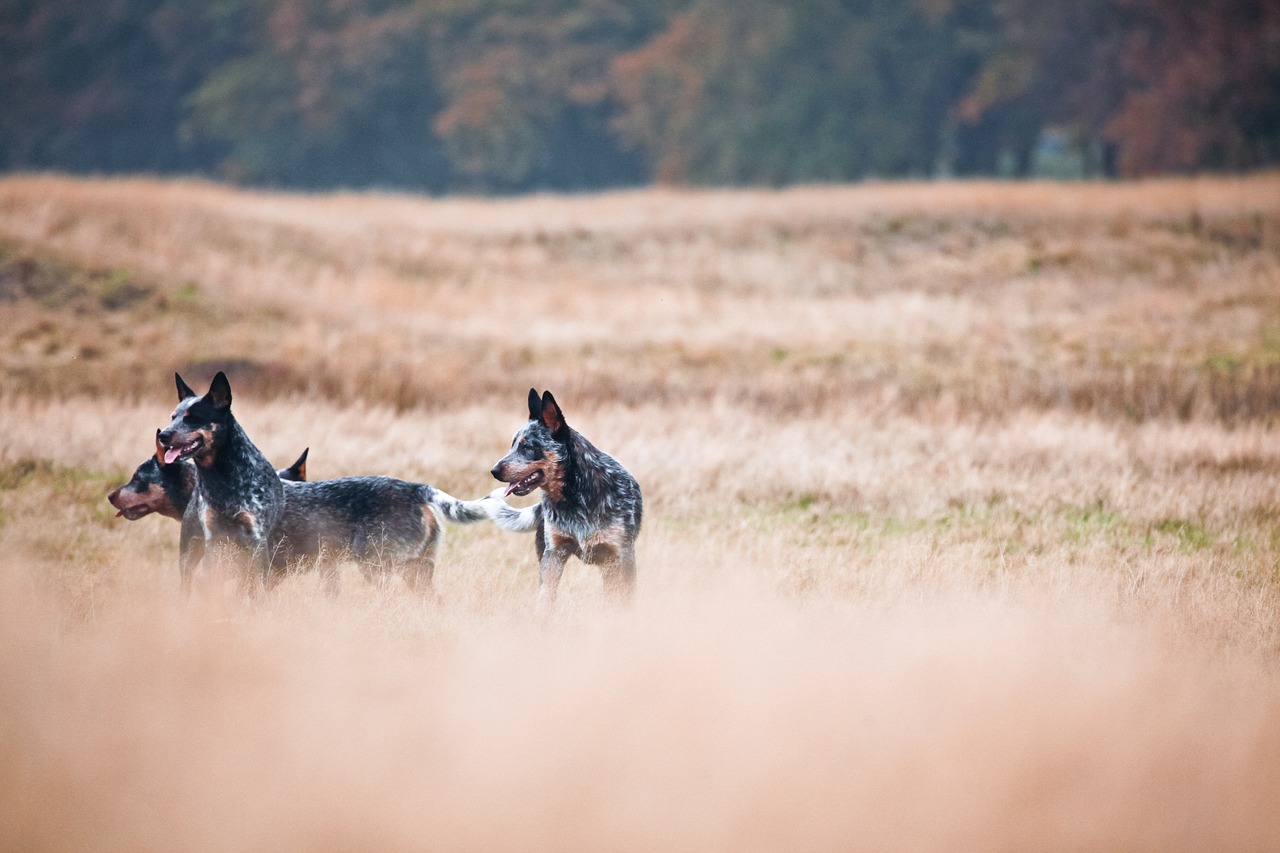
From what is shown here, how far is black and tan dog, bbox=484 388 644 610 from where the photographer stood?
28.7 ft

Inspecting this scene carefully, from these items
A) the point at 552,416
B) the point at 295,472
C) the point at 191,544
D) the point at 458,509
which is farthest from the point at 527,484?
the point at 191,544

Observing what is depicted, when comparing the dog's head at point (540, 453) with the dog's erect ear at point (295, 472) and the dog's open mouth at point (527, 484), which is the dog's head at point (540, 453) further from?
the dog's erect ear at point (295, 472)

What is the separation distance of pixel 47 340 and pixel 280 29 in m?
45.0

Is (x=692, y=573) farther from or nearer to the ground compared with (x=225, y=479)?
nearer to the ground

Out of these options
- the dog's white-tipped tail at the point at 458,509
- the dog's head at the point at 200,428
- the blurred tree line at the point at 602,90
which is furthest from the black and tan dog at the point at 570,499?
the blurred tree line at the point at 602,90

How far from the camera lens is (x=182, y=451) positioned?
8.87 metres

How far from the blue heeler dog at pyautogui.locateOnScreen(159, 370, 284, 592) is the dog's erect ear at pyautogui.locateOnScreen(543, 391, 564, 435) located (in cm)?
187

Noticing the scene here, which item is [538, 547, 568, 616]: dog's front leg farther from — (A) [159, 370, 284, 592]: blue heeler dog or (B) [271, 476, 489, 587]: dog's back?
(A) [159, 370, 284, 592]: blue heeler dog

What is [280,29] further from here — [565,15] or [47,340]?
[47,340]

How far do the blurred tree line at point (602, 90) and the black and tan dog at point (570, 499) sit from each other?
44434mm

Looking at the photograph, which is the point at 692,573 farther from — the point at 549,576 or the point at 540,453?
the point at 540,453

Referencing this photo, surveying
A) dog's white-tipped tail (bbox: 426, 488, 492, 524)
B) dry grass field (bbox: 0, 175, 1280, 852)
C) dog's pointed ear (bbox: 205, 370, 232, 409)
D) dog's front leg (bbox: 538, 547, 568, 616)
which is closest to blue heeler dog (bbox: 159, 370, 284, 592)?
dog's pointed ear (bbox: 205, 370, 232, 409)

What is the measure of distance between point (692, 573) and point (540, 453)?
202cm

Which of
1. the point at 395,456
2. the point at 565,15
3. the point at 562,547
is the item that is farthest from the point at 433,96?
the point at 562,547
